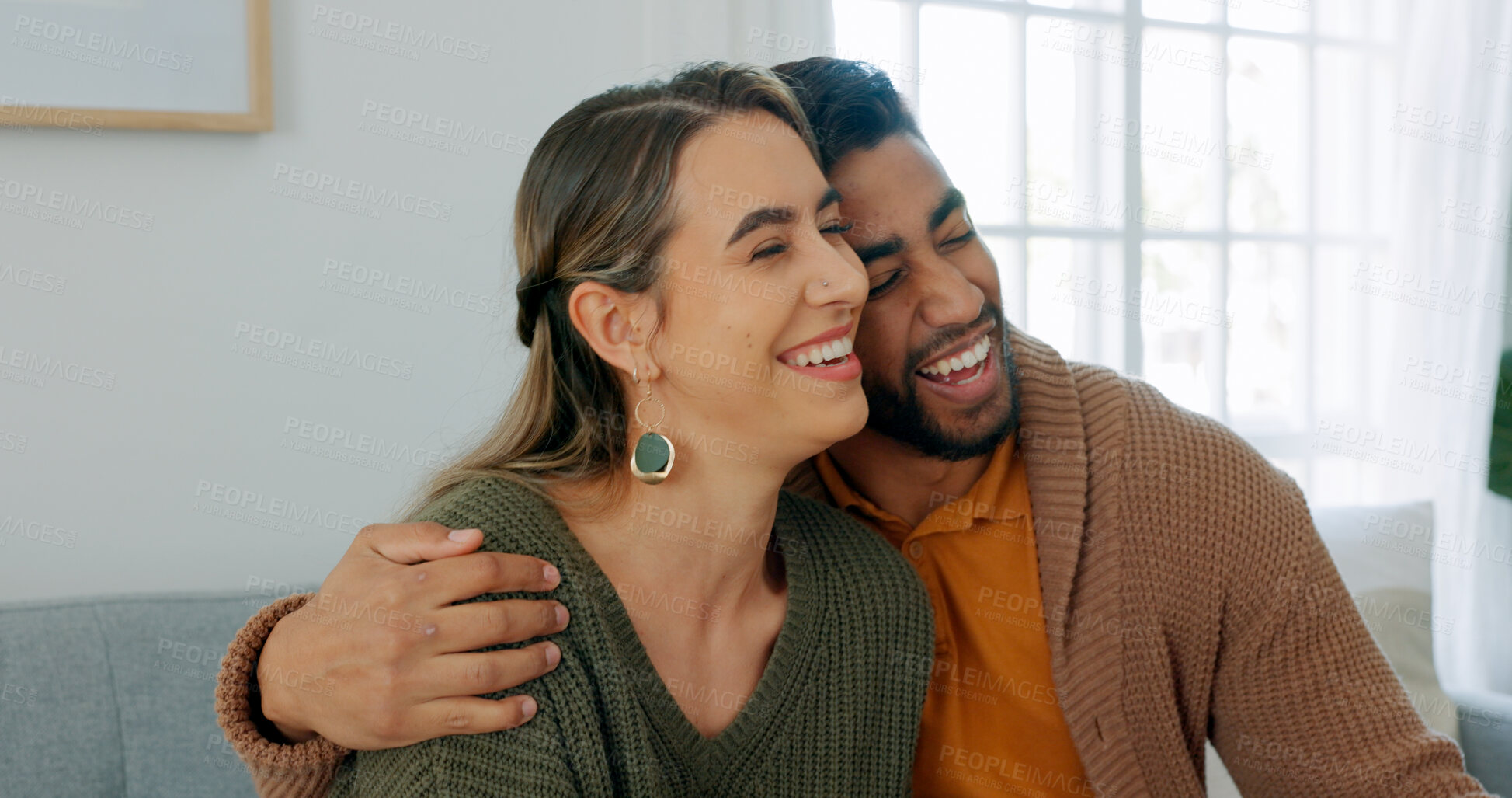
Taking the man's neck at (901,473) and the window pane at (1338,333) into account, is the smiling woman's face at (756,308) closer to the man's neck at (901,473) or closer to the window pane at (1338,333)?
the man's neck at (901,473)

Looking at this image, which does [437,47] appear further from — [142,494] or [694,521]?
[694,521]

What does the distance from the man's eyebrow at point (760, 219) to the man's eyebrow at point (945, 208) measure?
0.27m

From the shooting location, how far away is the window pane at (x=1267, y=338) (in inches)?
115

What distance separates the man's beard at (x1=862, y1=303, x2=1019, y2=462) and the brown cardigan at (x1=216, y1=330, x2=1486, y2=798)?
0.08 metres

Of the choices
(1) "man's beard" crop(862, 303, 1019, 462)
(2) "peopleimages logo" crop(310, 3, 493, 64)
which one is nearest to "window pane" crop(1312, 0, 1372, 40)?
(1) "man's beard" crop(862, 303, 1019, 462)

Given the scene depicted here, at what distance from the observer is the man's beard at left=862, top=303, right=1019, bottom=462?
141 centimetres

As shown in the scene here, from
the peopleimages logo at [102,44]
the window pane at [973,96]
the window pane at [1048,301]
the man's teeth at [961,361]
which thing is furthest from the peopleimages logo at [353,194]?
the window pane at [1048,301]

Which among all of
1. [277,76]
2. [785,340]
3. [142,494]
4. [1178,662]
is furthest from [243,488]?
[1178,662]

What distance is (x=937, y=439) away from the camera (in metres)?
1.42

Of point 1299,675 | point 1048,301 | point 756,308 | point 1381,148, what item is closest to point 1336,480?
point 1381,148

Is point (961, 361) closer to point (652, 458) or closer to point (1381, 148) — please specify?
point (652, 458)

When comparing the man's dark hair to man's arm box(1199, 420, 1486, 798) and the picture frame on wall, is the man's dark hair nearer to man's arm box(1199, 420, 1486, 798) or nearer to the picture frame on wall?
man's arm box(1199, 420, 1486, 798)

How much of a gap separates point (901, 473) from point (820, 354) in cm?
37

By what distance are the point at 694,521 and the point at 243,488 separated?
0.98m
